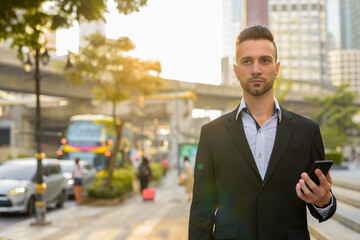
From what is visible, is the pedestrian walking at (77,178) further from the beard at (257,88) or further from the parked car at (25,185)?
the beard at (257,88)

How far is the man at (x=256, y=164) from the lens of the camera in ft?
8.71

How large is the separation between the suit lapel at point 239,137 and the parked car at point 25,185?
12467 millimetres

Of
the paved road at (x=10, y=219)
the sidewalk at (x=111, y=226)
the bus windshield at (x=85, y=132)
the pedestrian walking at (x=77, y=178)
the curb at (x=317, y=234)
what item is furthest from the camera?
the bus windshield at (x=85, y=132)

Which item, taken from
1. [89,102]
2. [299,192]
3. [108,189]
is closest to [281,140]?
[299,192]

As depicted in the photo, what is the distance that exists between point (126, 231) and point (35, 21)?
17.2 ft

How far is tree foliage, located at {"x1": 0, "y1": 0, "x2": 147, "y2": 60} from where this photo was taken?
7.13m

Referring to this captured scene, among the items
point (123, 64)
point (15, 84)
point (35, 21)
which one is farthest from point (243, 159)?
point (15, 84)

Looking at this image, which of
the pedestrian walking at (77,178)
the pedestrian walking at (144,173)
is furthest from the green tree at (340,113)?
the pedestrian walking at (77,178)

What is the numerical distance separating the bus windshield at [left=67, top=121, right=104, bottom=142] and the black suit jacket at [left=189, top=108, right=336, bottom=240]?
27251mm

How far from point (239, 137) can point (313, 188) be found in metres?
0.55

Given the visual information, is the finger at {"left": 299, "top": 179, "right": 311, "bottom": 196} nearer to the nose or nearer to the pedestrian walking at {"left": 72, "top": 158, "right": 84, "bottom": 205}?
the nose

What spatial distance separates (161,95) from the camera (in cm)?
5262

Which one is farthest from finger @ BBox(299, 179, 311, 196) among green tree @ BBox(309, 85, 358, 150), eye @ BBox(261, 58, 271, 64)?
green tree @ BBox(309, 85, 358, 150)

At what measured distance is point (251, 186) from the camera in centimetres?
270
